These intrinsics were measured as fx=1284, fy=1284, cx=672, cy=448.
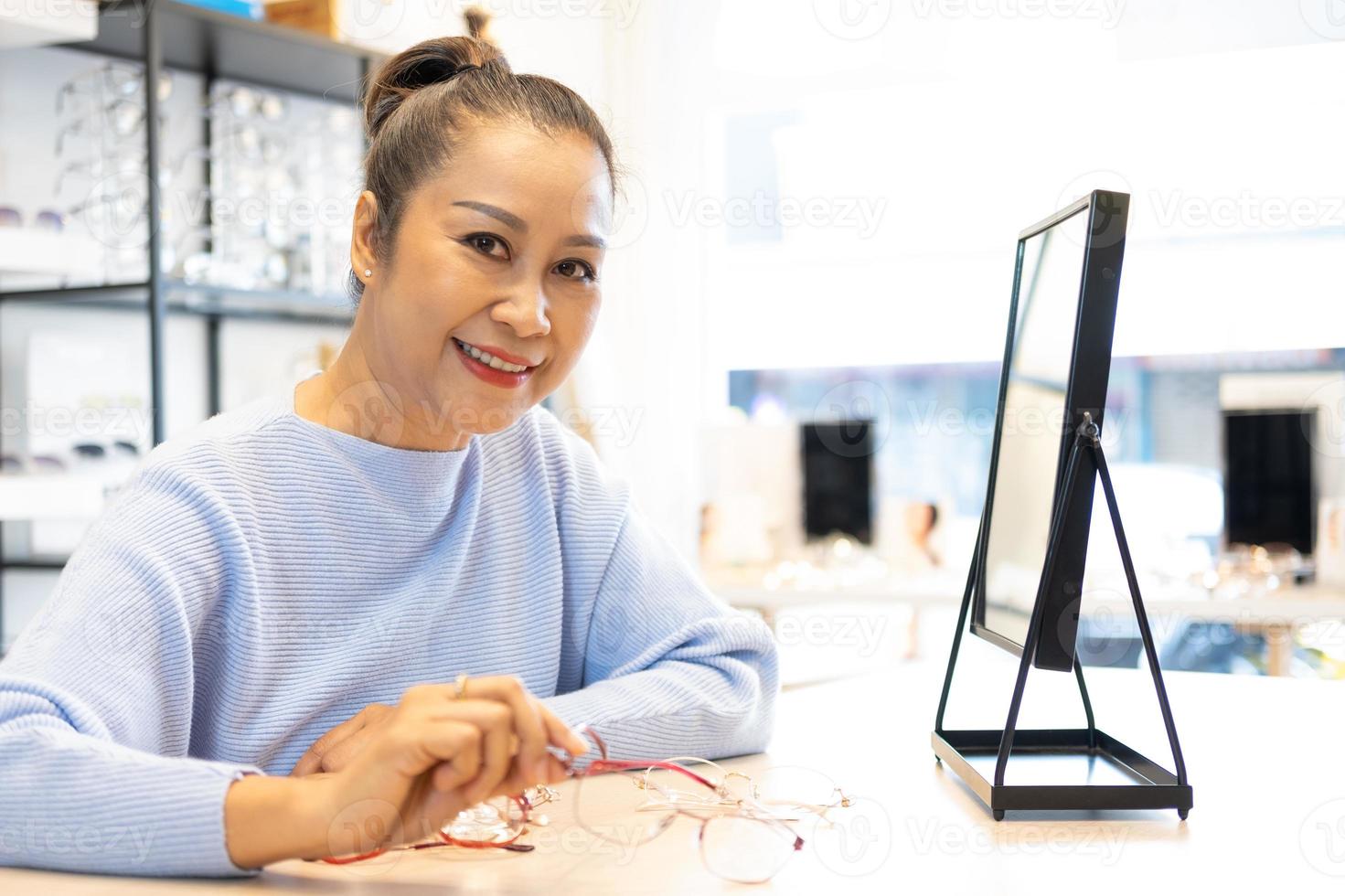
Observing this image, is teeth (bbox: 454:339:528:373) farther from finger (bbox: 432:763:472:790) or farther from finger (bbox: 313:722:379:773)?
finger (bbox: 432:763:472:790)

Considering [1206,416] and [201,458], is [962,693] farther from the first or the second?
[1206,416]

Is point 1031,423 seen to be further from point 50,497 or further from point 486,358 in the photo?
point 50,497

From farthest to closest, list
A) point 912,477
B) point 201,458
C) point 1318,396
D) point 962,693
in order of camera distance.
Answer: point 912,477
point 1318,396
point 962,693
point 201,458

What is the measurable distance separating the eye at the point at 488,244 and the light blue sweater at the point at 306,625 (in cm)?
19

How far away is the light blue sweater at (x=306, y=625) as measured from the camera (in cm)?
75

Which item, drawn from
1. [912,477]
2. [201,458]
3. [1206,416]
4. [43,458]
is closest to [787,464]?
[912,477]

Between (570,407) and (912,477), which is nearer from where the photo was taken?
(570,407)

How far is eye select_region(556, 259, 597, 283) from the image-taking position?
40.3 inches

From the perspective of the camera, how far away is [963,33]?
11.0ft

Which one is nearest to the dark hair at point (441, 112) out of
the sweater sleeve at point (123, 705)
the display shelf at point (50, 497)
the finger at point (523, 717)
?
the sweater sleeve at point (123, 705)

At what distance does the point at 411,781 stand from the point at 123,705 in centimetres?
26

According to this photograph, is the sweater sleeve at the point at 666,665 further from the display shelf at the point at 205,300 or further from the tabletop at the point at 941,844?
the display shelf at the point at 205,300

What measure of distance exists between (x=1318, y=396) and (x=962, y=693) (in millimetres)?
1806

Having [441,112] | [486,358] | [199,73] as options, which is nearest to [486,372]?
[486,358]
